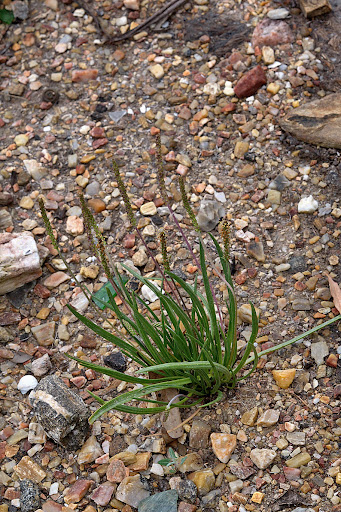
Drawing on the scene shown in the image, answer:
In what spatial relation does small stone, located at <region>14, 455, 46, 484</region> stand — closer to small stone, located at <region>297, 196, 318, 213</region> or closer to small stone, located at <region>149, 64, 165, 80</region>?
small stone, located at <region>297, 196, 318, 213</region>

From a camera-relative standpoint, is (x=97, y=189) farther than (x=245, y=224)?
Yes

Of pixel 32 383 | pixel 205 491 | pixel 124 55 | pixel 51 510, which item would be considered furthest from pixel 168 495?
pixel 124 55

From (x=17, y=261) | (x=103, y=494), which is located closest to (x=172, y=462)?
(x=103, y=494)

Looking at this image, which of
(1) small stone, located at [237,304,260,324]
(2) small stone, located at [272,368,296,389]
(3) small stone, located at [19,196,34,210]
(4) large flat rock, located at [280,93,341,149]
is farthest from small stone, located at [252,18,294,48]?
(2) small stone, located at [272,368,296,389]

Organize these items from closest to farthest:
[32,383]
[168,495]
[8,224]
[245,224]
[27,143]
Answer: [168,495]
[32,383]
[245,224]
[8,224]
[27,143]

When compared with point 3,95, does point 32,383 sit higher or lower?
lower

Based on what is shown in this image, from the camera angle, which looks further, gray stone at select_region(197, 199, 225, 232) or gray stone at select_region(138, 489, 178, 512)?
gray stone at select_region(197, 199, 225, 232)

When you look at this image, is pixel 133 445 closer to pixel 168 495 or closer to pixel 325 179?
pixel 168 495
